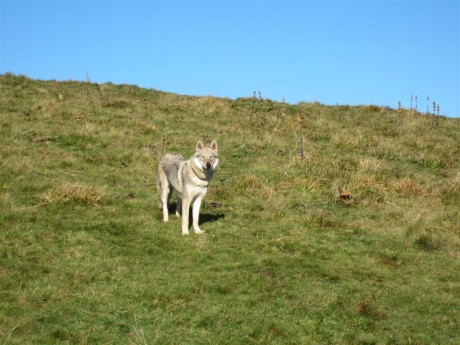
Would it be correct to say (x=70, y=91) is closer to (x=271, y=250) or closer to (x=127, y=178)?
(x=127, y=178)

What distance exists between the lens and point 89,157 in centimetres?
1819

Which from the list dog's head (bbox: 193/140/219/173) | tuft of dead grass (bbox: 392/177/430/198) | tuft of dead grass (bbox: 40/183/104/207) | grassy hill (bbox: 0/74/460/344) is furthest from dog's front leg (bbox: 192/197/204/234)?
tuft of dead grass (bbox: 392/177/430/198)

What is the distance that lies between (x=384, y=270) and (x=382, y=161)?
32.0 feet

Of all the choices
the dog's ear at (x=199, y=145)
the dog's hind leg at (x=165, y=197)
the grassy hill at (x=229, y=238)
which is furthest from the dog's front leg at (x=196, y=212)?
the dog's ear at (x=199, y=145)

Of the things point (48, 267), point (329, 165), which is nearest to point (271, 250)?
point (48, 267)

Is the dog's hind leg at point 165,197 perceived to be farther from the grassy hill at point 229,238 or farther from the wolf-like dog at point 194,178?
the grassy hill at point 229,238

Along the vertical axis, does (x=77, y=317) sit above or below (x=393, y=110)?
below

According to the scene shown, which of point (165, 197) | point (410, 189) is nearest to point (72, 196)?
point (165, 197)

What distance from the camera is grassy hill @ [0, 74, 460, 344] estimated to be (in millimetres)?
8594

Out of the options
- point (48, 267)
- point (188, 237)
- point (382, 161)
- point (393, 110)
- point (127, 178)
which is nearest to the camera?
point (48, 267)

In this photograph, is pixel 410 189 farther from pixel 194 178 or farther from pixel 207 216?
pixel 194 178

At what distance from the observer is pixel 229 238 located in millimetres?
12469

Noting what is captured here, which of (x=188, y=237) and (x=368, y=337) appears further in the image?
(x=188, y=237)

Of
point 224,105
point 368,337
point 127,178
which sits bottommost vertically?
point 368,337
